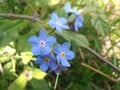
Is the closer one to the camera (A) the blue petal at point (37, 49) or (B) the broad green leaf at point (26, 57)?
(A) the blue petal at point (37, 49)

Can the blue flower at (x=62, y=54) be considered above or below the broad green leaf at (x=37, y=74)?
above

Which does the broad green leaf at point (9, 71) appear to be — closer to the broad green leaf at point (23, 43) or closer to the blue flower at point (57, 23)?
the broad green leaf at point (23, 43)

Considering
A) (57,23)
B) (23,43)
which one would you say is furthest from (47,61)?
(23,43)

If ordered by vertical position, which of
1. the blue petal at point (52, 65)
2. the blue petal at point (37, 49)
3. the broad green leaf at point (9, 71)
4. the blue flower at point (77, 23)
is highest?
the blue petal at point (37, 49)

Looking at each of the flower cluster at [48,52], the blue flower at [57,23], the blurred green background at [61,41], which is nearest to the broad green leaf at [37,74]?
the blurred green background at [61,41]

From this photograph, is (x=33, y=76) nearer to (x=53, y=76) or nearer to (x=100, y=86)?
(x=53, y=76)

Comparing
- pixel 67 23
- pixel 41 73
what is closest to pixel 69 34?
pixel 67 23

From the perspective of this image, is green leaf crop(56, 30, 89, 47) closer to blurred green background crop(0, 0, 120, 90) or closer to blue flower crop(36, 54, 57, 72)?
blurred green background crop(0, 0, 120, 90)
